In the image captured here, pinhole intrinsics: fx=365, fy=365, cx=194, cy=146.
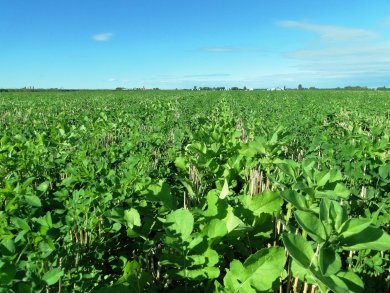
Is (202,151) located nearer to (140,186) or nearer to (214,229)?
(140,186)

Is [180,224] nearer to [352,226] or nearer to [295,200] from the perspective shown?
[295,200]

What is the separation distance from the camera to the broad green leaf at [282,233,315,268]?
129cm

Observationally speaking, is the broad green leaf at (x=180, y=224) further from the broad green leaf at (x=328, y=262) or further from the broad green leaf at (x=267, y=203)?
the broad green leaf at (x=328, y=262)

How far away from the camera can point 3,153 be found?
3.21 m

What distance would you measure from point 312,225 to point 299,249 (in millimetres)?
102

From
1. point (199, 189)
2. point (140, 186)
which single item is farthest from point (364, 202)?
point (140, 186)

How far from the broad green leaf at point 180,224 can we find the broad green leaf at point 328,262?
724 mm

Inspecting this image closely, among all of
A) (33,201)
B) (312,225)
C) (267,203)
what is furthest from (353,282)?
(33,201)

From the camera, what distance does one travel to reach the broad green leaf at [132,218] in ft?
7.05

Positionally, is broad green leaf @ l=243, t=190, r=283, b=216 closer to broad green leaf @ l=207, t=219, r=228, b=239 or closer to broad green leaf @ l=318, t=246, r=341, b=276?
broad green leaf @ l=207, t=219, r=228, b=239

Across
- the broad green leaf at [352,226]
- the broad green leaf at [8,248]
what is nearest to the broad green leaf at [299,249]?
the broad green leaf at [352,226]

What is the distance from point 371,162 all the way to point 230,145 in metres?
1.46

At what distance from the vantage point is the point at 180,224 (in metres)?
1.89

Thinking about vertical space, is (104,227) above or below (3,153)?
below
